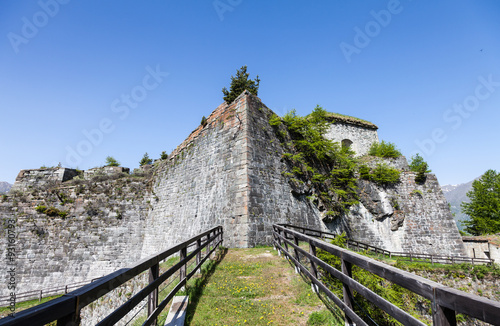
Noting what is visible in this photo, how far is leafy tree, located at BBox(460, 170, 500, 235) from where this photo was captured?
87.4ft

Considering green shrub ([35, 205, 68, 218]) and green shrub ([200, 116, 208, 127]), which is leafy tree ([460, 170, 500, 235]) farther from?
green shrub ([35, 205, 68, 218])

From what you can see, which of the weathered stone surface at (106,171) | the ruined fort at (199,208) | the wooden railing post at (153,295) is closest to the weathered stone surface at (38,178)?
the ruined fort at (199,208)

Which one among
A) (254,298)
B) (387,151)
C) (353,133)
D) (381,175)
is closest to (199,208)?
(254,298)

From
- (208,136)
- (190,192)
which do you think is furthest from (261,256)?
(208,136)

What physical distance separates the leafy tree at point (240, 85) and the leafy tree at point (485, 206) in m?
30.1

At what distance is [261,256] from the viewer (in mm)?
7199

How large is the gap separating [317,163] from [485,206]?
26728 mm

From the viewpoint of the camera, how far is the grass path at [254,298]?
3572 millimetres

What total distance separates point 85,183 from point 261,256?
44.1 ft

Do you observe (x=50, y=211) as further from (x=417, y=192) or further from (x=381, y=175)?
(x=417, y=192)

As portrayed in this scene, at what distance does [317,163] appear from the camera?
15.1 m

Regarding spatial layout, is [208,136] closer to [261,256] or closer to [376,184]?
[261,256]

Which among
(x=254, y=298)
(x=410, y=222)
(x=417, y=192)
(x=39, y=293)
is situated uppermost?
(x=417, y=192)

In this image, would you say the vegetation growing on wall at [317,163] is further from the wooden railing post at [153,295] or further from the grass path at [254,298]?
the wooden railing post at [153,295]
